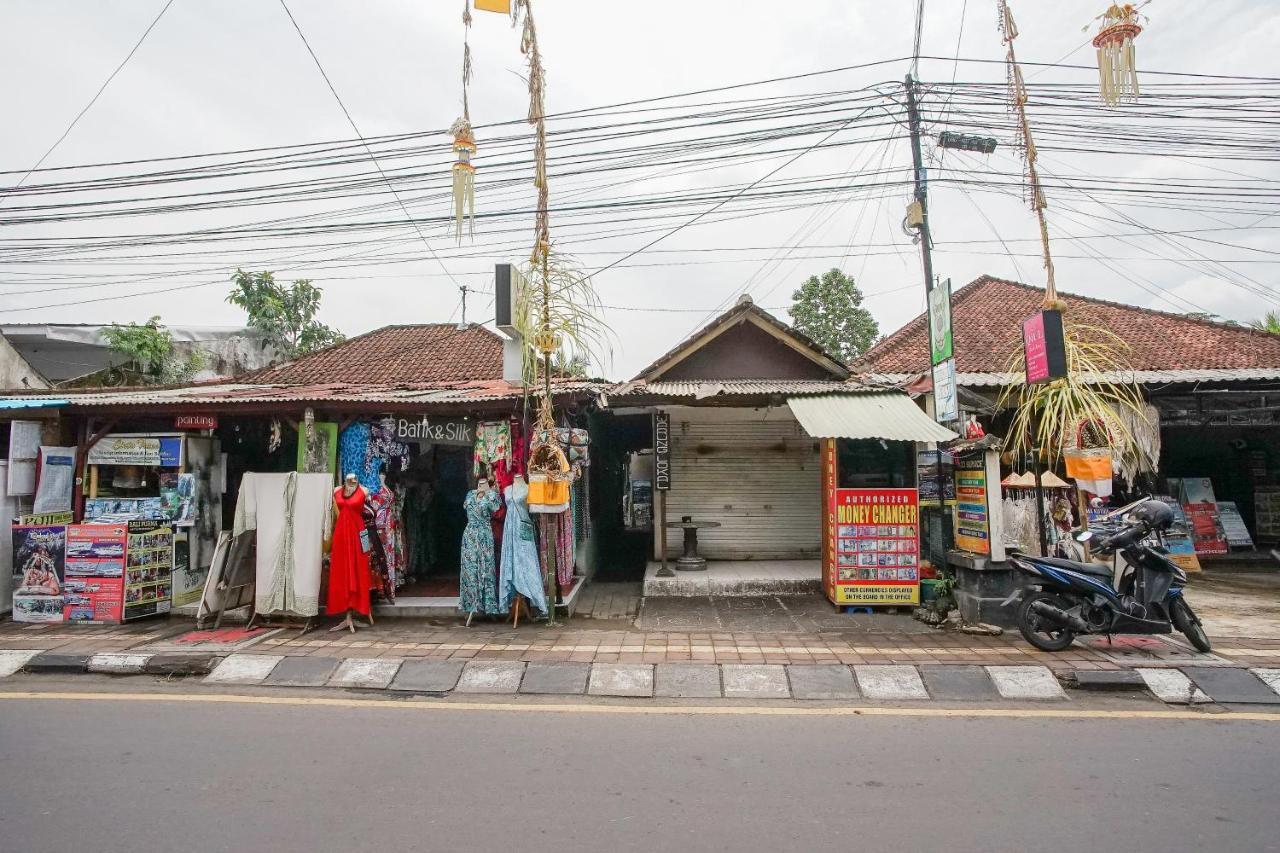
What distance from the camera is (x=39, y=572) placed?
7.99 meters

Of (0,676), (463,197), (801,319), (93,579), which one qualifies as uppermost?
(801,319)

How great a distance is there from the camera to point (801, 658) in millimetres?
6234

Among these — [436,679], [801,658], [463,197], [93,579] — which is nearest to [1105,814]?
[801,658]

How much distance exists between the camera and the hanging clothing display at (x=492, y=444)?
8109mm

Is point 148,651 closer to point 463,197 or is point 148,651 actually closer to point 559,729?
point 559,729

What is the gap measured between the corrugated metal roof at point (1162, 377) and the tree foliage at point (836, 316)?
15.7m

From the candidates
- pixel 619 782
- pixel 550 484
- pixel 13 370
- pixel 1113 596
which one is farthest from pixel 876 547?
pixel 13 370

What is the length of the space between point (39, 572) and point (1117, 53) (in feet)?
43.2

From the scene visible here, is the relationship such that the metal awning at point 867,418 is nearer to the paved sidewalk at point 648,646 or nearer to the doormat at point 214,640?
the paved sidewalk at point 648,646

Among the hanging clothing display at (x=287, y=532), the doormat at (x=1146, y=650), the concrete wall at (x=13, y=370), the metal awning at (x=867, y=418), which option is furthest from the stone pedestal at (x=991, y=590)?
the concrete wall at (x=13, y=370)

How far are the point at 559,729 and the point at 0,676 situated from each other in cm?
571

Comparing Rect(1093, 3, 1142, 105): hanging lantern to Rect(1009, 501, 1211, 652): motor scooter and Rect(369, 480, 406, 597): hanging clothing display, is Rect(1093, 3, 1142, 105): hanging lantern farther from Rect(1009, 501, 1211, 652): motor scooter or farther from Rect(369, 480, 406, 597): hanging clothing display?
Rect(369, 480, 406, 597): hanging clothing display

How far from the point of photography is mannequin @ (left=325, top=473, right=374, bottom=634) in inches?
297

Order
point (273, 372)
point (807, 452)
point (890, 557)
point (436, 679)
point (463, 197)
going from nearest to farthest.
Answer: point (436, 679) < point (463, 197) < point (890, 557) < point (807, 452) < point (273, 372)
